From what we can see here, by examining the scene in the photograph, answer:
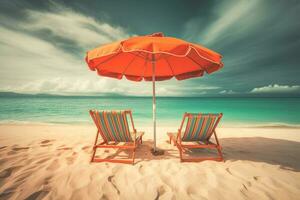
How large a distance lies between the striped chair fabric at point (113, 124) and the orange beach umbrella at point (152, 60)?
34.7 inches

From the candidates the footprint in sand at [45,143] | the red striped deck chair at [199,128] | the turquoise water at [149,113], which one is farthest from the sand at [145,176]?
the turquoise water at [149,113]

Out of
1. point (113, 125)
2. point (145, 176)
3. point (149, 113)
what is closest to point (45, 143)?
point (113, 125)

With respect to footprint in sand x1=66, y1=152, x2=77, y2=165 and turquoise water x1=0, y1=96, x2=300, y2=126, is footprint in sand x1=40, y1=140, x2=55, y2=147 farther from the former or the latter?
turquoise water x1=0, y1=96, x2=300, y2=126

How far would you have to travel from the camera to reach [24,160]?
290 cm

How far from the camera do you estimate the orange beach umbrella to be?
7.28 ft

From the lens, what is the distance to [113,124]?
117 inches

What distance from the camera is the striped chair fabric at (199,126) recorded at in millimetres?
2897

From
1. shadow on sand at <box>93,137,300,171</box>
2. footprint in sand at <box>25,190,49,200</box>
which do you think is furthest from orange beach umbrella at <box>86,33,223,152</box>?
footprint in sand at <box>25,190,49,200</box>

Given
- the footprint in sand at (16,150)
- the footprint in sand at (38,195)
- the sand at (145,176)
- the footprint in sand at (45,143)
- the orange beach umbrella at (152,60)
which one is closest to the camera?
the footprint in sand at (38,195)

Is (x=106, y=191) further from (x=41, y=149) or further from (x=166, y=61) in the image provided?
(x=166, y=61)

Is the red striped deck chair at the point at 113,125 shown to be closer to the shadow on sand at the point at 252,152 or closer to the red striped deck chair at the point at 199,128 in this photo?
the shadow on sand at the point at 252,152

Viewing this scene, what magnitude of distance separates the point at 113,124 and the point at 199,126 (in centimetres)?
184

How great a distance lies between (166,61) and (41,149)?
13.3 feet

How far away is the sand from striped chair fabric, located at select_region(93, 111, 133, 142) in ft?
1.97
